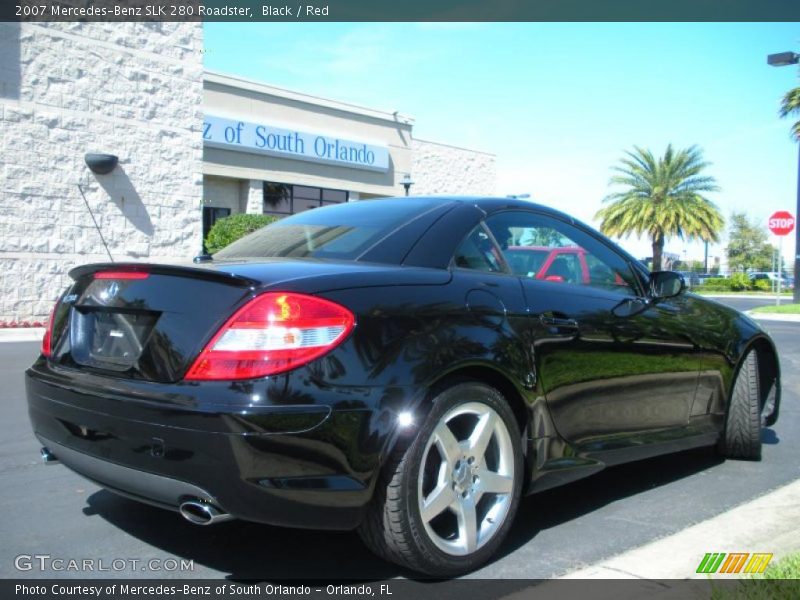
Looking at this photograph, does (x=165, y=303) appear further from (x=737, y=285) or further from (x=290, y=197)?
(x=737, y=285)

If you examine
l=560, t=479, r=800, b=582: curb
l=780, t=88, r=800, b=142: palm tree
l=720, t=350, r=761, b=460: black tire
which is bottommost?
l=560, t=479, r=800, b=582: curb

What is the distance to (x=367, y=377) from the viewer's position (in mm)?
2785

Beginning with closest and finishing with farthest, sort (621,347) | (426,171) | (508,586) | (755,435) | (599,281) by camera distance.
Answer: (508,586), (621,347), (599,281), (755,435), (426,171)

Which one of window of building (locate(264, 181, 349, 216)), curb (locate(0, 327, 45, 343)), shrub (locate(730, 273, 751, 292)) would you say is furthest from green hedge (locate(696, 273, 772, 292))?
curb (locate(0, 327, 45, 343))

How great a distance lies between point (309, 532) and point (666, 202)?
39653mm

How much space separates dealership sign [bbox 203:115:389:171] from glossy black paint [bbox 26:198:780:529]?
18.9 m

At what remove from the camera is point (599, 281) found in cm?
424

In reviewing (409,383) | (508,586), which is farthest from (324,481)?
(508,586)

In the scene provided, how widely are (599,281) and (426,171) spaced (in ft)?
81.1

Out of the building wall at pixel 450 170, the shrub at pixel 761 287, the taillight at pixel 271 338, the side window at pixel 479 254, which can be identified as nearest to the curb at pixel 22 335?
the side window at pixel 479 254

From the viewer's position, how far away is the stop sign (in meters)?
23.8

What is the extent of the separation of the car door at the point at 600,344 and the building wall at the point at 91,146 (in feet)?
41.2

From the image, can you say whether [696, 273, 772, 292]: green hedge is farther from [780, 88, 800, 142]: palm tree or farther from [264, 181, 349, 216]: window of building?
[264, 181, 349, 216]: window of building

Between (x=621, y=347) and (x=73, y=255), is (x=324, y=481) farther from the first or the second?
(x=73, y=255)
